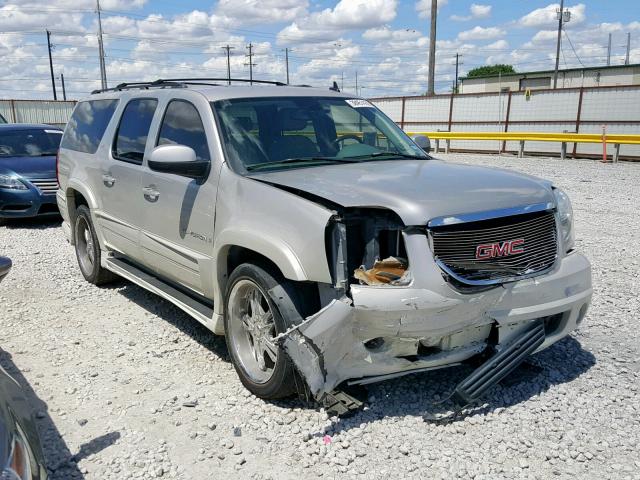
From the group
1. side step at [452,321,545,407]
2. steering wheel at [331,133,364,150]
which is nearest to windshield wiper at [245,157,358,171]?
steering wheel at [331,133,364,150]

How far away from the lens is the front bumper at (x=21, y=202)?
9555 millimetres

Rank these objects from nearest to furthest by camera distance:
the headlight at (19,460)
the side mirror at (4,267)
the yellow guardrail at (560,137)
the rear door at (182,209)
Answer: the headlight at (19,460) → the side mirror at (4,267) → the rear door at (182,209) → the yellow guardrail at (560,137)

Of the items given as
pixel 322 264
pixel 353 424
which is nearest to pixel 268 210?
Result: pixel 322 264

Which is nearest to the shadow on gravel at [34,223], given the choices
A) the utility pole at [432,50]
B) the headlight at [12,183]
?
the headlight at [12,183]

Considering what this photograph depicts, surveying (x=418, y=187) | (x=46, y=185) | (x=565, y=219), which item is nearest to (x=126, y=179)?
(x=418, y=187)

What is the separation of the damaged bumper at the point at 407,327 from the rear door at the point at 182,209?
1249 mm

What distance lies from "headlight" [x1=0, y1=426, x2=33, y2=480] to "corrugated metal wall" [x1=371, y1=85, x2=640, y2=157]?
809 inches

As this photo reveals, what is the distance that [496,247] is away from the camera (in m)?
3.36

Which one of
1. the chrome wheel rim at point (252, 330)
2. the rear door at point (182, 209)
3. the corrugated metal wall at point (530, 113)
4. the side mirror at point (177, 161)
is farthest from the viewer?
the corrugated metal wall at point (530, 113)

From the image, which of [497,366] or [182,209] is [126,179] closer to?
[182,209]

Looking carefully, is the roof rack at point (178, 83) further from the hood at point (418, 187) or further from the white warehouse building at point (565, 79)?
the white warehouse building at point (565, 79)

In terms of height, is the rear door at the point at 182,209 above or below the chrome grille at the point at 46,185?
above

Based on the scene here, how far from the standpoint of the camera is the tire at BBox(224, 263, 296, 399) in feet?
11.5

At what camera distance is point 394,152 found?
4746 millimetres
